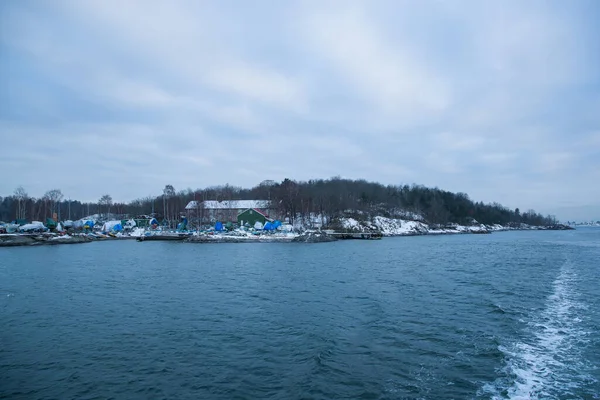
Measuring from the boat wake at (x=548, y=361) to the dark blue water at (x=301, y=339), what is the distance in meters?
0.05

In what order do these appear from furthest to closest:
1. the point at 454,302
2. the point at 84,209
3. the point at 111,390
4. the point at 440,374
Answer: the point at 84,209 → the point at 454,302 → the point at 440,374 → the point at 111,390

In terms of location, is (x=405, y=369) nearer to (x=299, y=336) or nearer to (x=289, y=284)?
(x=299, y=336)

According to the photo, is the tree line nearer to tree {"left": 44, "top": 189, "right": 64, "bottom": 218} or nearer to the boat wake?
tree {"left": 44, "top": 189, "right": 64, "bottom": 218}

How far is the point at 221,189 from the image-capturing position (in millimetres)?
141750

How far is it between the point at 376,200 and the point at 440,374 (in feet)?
422

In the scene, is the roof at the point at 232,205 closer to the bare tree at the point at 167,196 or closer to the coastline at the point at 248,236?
the bare tree at the point at 167,196

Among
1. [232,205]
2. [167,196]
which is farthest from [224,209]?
[167,196]

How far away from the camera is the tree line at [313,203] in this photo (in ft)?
319

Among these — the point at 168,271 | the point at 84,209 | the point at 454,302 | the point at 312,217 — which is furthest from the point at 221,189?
the point at 454,302

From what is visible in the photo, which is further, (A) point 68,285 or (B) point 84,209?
(B) point 84,209

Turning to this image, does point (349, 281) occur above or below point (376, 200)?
below

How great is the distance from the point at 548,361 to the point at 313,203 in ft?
285

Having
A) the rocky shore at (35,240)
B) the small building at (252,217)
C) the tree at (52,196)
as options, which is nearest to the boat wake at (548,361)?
the rocky shore at (35,240)

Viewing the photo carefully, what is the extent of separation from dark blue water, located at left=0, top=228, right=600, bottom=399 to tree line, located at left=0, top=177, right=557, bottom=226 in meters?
68.2
